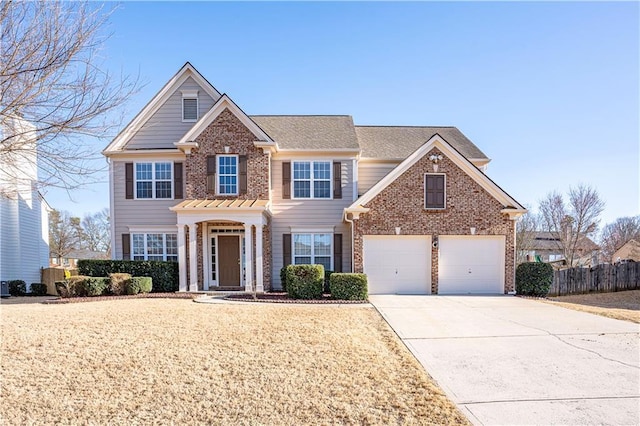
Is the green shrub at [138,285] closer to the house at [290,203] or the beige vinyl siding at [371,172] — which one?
the house at [290,203]

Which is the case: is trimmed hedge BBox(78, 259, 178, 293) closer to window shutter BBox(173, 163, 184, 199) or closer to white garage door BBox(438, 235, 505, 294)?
window shutter BBox(173, 163, 184, 199)

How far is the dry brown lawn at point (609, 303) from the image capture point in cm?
1037

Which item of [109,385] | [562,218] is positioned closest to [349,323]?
[109,385]

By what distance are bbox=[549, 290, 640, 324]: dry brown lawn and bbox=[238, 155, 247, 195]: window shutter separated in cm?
1235

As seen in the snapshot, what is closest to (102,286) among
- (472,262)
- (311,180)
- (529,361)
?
(311,180)

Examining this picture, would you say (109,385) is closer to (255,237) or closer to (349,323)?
(349,323)

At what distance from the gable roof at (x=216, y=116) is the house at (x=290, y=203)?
42mm

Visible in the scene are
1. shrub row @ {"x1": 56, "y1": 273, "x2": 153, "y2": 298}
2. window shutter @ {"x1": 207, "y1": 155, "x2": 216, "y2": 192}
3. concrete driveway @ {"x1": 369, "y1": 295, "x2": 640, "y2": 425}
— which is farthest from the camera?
window shutter @ {"x1": 207, "y1": 155, "x2": 216, "y2": 192}

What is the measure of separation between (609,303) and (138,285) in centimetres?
1796

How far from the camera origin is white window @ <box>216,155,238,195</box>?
14.9 metres

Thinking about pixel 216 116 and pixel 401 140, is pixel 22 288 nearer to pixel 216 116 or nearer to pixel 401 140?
pixel 216 116

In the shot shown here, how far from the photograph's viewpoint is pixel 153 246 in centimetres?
1580

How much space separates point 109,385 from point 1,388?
1.43m

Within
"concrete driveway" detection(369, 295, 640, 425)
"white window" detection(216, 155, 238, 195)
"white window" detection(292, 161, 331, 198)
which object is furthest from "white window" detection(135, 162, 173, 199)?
"concrete driveway" detection(369, 295, 640, 425)
